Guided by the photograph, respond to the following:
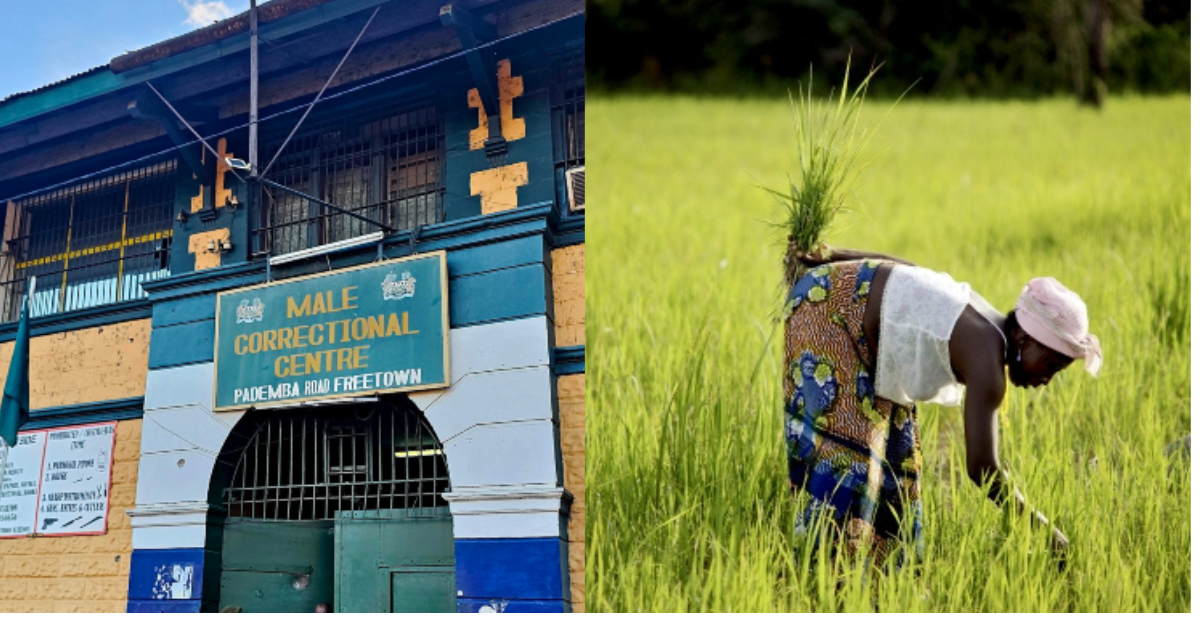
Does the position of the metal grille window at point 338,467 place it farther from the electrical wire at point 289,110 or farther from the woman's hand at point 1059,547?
the woman's hand at point 1059,547

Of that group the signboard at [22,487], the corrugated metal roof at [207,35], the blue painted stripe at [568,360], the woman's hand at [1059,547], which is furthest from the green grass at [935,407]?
the signboard at [22,487]

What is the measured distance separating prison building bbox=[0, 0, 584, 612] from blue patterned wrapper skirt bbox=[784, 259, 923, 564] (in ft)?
2.10

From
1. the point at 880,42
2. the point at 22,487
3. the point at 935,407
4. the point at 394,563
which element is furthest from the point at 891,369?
the point at 880,42

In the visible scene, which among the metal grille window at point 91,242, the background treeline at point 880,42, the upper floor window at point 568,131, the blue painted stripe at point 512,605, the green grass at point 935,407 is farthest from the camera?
the background treeline at point 880,42

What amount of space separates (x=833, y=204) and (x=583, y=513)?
899mm

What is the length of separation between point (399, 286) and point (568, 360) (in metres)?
0.47

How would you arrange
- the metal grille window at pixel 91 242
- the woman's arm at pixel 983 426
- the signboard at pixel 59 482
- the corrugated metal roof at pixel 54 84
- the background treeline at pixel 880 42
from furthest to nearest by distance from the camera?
the background treeline at pixel 880 42 → the corrugated metal roof at pixel 54 84 → the metal grille window at pixel 91 242 → the signboard at pixel 59 482 → the woman's arm at pixel 983 426

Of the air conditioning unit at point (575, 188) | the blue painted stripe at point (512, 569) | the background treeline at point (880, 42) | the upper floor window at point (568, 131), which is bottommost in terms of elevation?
the blue painted stripe at point (512, 569)

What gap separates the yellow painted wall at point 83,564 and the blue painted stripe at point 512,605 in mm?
972

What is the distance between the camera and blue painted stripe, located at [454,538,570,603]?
8.15ft

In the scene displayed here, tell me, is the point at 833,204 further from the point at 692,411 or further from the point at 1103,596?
the point at 1103,596

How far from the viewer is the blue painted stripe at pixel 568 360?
8.47 feet

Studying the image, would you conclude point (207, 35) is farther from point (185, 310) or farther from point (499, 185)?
point (499, 185)

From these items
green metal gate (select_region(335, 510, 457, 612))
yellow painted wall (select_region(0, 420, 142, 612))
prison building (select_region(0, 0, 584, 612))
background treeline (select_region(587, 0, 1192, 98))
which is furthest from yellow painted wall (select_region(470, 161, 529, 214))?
background treeline (select_region(587, 0, 1192, 98))
